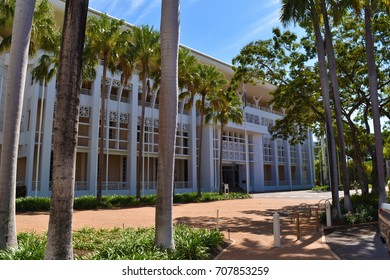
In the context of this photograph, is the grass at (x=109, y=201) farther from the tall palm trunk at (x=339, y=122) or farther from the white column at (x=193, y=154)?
the tall palm trunk at (x=339, y=122)

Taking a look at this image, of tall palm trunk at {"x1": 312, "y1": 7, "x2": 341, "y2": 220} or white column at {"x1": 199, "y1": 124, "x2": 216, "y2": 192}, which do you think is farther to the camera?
white column at {"x1": 199, "y1": 124, "x2": 216, "y2": 192}

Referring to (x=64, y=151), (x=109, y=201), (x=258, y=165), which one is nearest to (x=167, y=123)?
(x=64, y=151)

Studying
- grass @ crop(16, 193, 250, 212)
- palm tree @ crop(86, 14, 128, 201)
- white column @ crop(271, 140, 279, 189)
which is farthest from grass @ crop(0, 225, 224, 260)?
white column @ crop(271, 140, 279, 189)

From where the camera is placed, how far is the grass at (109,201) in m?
19.0

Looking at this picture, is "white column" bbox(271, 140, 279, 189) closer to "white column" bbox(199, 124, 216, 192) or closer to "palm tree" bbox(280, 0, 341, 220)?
"white column" bbox(199, 124, 216, 192)

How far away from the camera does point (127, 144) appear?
32.2 m

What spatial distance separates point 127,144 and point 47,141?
7.91m

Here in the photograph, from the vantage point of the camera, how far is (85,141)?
29375 mm

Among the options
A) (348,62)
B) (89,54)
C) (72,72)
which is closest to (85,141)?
(89,54)

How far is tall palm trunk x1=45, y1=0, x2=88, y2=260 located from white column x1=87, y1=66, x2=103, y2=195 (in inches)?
931

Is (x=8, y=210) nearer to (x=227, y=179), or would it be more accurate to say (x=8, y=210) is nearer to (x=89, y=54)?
(x=89, y=54)

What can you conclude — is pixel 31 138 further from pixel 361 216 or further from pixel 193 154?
pixel 361 216

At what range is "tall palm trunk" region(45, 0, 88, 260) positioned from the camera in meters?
5.45

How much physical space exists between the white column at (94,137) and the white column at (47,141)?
357cm
